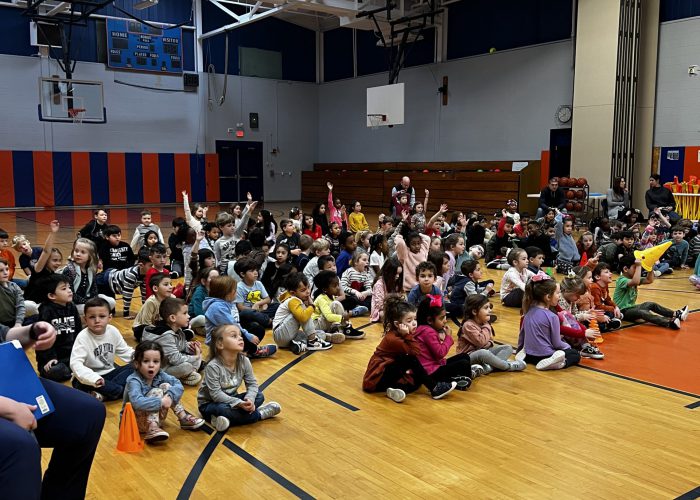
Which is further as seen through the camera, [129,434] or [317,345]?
[317,345]

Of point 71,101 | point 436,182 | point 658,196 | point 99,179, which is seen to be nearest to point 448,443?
point 658,196

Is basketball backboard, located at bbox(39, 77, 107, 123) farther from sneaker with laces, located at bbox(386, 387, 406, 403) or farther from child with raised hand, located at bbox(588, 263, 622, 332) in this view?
sneaker with laces, located at bbox(386, 387, 406, 403)

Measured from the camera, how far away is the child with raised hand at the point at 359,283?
803 centimetres

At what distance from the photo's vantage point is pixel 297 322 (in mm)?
6352

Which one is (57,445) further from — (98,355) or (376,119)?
(376,119)

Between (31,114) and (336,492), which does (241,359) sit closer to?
(336,492)

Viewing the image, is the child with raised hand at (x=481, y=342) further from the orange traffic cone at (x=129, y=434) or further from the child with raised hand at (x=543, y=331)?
the orange traffic cone at (x=129, y=434)

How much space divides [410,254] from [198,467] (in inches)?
196

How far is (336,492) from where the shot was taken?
3514mm

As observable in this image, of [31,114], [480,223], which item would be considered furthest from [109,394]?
[31,114]

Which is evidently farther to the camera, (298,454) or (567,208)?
(567,208)

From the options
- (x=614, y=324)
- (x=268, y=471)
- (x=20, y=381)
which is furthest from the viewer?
(x=614, y=324)

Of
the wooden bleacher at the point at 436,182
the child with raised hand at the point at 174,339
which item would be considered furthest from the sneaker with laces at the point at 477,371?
the wooden bleacher at the point at 436,182

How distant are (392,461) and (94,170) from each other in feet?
71.7
